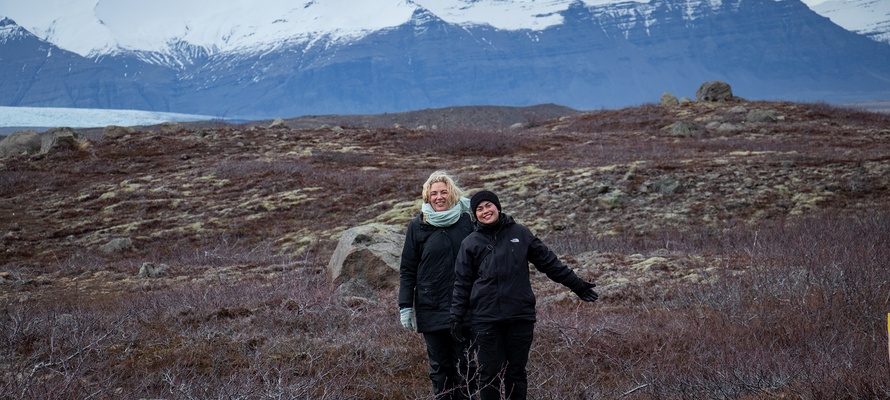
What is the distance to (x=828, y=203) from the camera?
1662 centimetres

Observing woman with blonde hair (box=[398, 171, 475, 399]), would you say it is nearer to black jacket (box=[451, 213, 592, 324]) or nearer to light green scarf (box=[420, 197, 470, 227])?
light green scarf (box=[420, 197, 470, 227])

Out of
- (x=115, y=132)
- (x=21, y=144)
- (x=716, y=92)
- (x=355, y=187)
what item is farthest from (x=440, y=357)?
(x=716, y=92)

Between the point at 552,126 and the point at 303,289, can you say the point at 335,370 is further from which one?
the point at 552,126

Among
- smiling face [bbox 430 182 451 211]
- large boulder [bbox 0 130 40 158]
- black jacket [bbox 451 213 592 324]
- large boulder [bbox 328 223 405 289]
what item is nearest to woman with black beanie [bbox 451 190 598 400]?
black jacket [bbox 451 213 592 324]

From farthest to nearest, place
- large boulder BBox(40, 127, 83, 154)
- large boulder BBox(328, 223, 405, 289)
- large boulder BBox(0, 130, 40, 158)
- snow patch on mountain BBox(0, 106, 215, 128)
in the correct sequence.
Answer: snow patch on mountain BBox(0, 106, 215, 128), large boulder BBox(0, 130, 40, 158), large boulder BBox(40, 127, 83, 154), large boulder BBox(328, 223, 405, 289)

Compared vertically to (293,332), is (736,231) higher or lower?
lower

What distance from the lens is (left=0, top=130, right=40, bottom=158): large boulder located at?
118 feet

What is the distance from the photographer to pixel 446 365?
5.78m

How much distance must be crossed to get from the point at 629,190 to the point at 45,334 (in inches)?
609

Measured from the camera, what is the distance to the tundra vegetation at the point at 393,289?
6035 millimetres

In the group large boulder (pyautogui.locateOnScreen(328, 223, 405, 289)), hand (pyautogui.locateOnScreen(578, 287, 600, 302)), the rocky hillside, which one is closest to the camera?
hand (pyautogui.locateOnScreen(578, 287, 600, 302))

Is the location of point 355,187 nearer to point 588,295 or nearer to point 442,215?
point 442,215

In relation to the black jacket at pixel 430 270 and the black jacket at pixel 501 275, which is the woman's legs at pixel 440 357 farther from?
the black jacket at pixel 501 275

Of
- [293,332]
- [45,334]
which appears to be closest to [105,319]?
[45,334]
